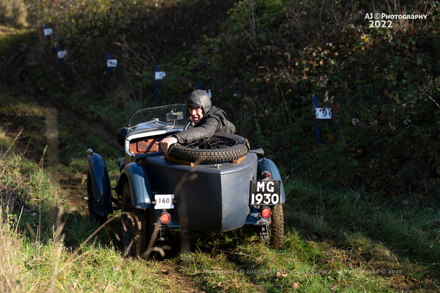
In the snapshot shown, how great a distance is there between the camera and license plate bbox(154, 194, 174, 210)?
12.6ft

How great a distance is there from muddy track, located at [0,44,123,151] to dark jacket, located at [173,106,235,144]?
5.22 meters

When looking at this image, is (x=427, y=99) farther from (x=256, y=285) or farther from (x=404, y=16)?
(x=256, y=285)

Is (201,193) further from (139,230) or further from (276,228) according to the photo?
(276,228)

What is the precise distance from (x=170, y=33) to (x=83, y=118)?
515 centimetres

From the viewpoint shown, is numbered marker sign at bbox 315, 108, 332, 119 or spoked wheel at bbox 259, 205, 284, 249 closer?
spoked wheel at bbox 259, 205, 284, 249

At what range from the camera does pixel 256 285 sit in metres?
3.84

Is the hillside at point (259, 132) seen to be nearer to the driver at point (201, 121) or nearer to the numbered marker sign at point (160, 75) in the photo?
the numbered marker sign at point (160, 75)

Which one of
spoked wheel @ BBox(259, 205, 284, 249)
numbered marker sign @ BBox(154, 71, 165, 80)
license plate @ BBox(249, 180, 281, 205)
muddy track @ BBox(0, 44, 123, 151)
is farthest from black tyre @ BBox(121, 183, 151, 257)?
numbered marker sign @ BBox(154, 71, 165, 80)

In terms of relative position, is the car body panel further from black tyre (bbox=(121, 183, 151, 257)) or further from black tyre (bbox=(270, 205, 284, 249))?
black tyre (bbox=(270, 205, 284, 249))

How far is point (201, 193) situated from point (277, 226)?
3.74ft

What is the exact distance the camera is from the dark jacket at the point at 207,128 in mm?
4098

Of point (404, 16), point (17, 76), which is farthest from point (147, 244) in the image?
point (17, 76)

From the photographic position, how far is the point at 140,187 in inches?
161

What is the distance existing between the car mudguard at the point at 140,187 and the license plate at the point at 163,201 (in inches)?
7.0
